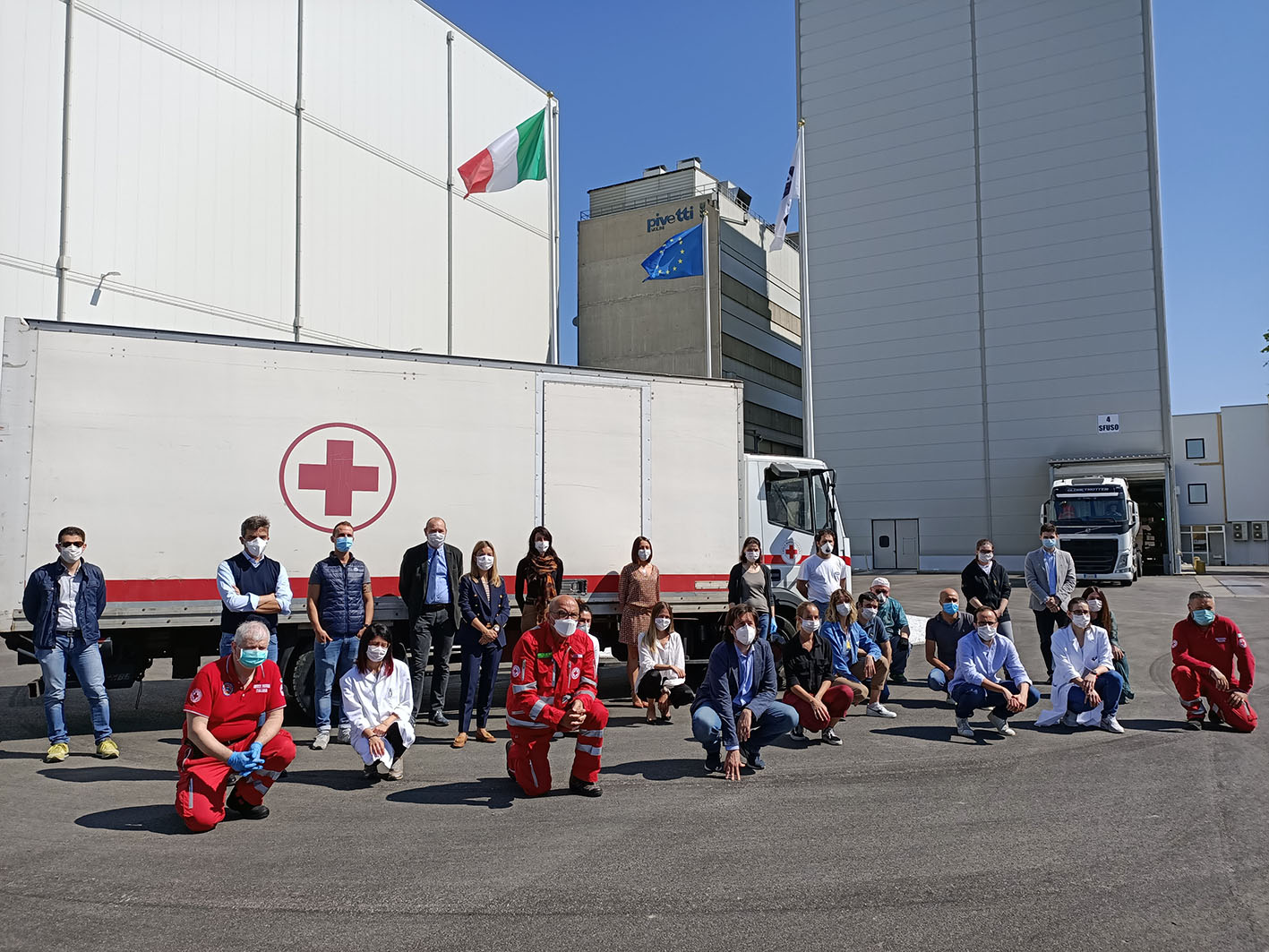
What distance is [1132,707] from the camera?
9.77 m

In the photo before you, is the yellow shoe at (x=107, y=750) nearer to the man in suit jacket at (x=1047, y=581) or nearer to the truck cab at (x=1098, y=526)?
the man in suit jacket at (x=1047, y=581)

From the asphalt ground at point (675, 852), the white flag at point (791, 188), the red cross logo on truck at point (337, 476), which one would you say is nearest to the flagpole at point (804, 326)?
the white flag at point (791, 188)

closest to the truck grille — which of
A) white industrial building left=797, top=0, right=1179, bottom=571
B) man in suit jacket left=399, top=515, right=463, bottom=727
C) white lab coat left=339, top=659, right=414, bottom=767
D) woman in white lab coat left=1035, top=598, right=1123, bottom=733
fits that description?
white industrial building left=797, top=0, right=1179, bottom=571

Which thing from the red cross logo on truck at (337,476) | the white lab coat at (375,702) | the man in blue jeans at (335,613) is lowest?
the white lab coat at (375,702)

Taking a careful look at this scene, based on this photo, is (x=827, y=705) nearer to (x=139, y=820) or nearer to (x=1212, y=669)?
(x=1212, y=669)

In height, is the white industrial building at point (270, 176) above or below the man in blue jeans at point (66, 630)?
above

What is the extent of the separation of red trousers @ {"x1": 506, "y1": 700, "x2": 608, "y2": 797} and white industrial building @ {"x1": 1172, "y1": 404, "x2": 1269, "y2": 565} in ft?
167

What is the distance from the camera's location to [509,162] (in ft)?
76.7

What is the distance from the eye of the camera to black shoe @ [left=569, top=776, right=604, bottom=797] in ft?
21.4

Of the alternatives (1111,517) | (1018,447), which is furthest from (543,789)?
(1018,447)

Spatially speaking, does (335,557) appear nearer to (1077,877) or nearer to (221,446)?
(221,446)

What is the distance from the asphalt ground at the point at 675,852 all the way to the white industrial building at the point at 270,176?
1353 centimetres

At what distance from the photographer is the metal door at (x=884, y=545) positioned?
4119 cm

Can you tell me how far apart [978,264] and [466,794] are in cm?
3909
